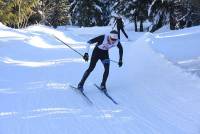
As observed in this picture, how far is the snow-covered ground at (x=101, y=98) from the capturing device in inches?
379

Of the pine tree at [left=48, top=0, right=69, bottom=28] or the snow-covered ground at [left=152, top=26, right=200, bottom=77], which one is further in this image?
the pine tree at [left=48, top=0, right=69, bottom=28]

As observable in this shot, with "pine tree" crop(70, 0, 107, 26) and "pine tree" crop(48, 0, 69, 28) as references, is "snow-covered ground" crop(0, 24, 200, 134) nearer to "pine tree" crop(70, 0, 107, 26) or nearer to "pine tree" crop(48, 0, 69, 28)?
"pine tree" crop(70, 0, 107, 26)

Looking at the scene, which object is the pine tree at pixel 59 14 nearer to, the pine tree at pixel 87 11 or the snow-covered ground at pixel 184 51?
Answer: the pine tree at pixel 87 11

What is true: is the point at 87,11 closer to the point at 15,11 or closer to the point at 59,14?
the point at 59,14

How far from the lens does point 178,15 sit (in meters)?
44.3

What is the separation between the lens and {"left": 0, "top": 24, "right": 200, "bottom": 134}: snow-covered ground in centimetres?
962

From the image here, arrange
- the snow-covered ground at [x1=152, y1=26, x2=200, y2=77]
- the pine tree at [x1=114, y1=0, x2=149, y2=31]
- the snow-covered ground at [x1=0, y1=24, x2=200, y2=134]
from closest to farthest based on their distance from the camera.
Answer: the snow-covered ground at [x1=0, y1=24, x2=200, y2=134], the snow-covered ground at [x1=152, y1=26, x2=200, y2=77], the pine tree at [x1=114, y1=0, x2=149, y2=31]

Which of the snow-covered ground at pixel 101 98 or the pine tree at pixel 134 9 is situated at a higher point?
the pine tree at pixel 134 9

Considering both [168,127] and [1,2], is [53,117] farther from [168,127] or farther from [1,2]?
[1,2]

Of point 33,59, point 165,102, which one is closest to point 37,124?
point 165,102

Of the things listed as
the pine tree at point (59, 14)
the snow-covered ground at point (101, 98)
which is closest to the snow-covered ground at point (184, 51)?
the snow-covered ground at point (101, 98)

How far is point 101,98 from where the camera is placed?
12617 mm

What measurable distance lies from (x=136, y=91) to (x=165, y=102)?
1.76m

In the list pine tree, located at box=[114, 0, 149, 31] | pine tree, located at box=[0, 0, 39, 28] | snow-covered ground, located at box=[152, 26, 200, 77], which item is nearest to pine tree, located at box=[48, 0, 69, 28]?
pine tree, located at box=[0, 0, 39, 28]
